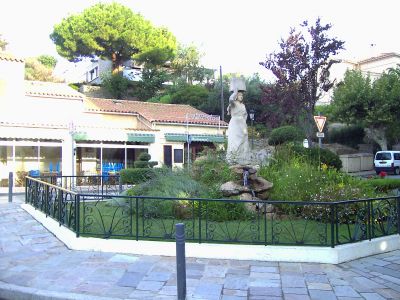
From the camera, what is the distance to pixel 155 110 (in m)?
30.9

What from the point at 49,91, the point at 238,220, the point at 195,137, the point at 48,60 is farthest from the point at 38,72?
the point at 238,220

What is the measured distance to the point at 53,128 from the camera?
2242 centimetres

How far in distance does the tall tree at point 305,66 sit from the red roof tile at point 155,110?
7.51m

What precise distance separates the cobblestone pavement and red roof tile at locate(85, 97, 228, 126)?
20.3 m

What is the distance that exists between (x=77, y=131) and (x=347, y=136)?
25116 mm

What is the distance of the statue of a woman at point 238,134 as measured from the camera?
1209 centimetres

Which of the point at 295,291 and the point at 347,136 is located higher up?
the point at 347,136

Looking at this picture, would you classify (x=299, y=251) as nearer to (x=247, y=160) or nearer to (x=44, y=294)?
(x=44, y=294)

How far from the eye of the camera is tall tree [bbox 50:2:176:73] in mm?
38469

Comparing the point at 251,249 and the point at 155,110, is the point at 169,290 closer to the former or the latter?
the point at 251,249

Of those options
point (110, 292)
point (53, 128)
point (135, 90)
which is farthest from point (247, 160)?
point (135, 90)

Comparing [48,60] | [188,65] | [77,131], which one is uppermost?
[48,60]

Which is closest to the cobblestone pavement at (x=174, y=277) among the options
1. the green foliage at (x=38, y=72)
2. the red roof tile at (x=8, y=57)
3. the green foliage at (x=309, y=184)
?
the green foliage at (x=309, y=184)

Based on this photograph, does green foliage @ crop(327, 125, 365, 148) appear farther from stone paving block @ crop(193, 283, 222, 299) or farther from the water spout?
stone paving block @ crop(193, 283, 222, 299)
